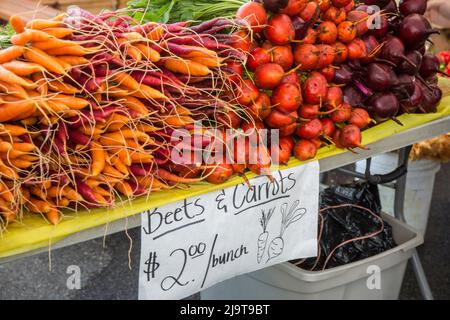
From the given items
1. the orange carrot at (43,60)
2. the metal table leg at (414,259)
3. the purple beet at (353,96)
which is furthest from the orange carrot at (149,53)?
the metal table leg at (414,259)

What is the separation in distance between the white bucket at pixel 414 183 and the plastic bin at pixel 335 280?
1.90 feet

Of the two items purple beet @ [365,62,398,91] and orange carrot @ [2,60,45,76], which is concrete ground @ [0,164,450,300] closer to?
purple beet @ [365,62,398,91]

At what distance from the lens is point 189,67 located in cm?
122

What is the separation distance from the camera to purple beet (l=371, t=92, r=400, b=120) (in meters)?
1.51

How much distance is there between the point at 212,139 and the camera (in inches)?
48.9

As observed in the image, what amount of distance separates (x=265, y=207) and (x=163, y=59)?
0.53 metres

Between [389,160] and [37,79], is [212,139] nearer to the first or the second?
[37,79]

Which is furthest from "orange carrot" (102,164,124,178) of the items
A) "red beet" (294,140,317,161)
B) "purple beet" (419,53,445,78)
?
"purple beet" (419,53,445,78)

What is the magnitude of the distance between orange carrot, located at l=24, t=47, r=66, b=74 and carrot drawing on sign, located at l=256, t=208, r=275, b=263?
701 millimetres

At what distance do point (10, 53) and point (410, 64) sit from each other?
4.19ft

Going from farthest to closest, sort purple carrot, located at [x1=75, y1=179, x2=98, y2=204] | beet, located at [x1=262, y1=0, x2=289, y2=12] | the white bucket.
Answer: the white bucket < beet, located at [x1=262, y1=0, x2=289, y2=12] < purple carrot, located at [x1=75, y1=179, x2=98, y2=204]

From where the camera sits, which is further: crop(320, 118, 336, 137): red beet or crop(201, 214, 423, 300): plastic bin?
crop(201, 214, 423, 300): plastic bin

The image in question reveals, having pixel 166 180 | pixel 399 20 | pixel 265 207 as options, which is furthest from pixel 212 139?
pixel 399 20

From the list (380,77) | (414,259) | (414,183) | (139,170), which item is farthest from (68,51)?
(414,183)
